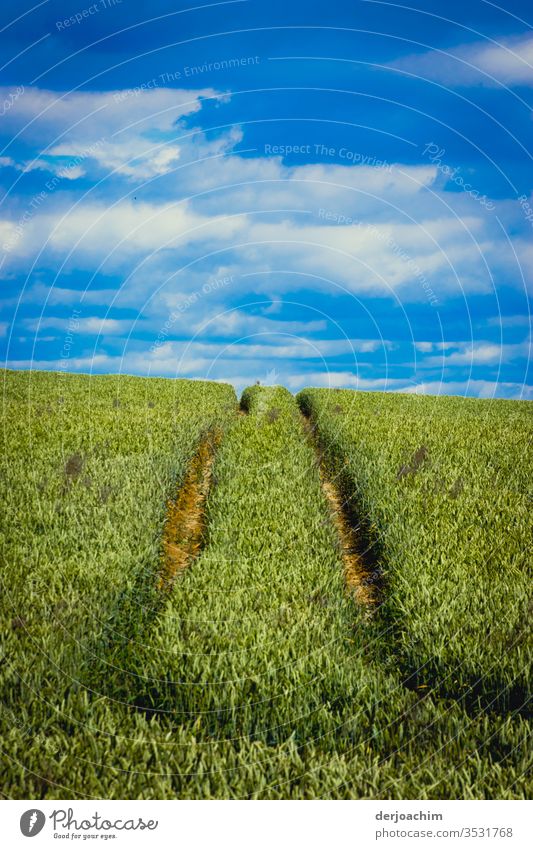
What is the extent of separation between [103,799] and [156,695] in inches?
56.8

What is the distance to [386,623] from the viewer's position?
7.04m

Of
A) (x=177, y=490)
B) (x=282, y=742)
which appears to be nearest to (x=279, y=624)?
(x=282, y=742)

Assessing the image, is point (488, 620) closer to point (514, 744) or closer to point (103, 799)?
point (514, 744)

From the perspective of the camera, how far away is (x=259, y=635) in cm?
580
